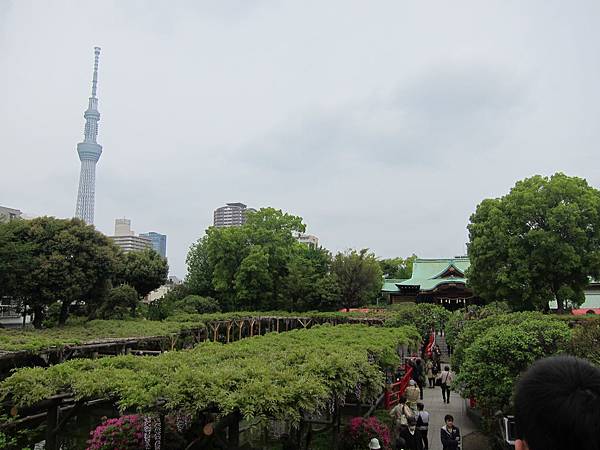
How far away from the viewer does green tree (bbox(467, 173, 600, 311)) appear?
77.5 feet

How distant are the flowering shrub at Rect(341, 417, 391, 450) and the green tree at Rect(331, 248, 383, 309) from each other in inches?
1073

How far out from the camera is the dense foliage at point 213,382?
5992 mm

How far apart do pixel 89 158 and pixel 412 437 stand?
5297 inches

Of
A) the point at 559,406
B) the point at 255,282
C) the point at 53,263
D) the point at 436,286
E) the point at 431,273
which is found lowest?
the point at 559,406

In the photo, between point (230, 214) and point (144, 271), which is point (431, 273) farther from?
point (230, 214)

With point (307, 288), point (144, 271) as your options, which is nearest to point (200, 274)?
point (144, 271)

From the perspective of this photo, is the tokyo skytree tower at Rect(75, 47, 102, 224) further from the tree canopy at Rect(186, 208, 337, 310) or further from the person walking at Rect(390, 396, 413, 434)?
the person walking at Rect(390, 396, 413, 434)

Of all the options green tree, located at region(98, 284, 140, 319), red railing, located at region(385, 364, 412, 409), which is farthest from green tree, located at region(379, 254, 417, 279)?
red railing, located at region(385, 364, 412, 409)

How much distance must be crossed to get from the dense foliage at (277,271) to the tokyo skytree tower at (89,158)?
8304 centimetres

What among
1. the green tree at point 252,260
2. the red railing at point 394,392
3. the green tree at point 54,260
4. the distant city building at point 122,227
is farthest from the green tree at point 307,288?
the distant city building at point 122,227

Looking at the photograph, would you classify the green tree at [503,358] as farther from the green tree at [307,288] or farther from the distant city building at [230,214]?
the distant city building at [230,214]

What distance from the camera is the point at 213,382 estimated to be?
A: 20.5ft

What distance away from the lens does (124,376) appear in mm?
6840

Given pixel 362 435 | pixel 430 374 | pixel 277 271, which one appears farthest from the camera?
pixel 277 271
